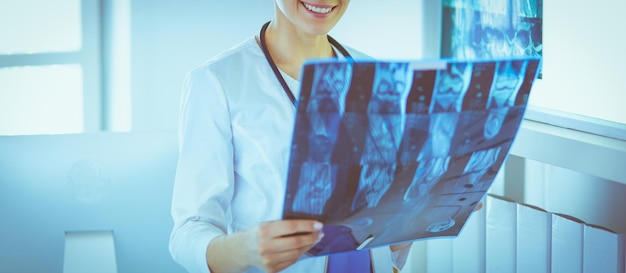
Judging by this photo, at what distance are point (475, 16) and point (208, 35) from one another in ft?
2.77

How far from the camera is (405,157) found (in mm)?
1114

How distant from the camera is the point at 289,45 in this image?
1.50 metres

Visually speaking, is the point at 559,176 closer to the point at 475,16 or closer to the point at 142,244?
the point at 475,16

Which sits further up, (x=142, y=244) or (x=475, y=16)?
(x=475, y=16)

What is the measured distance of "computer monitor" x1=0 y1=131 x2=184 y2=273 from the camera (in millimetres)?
1393

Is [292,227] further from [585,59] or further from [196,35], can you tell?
[196,35]

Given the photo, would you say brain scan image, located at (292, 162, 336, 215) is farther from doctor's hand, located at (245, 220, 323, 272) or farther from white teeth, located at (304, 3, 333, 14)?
white teeth, located at (304, 3, 333, 14)

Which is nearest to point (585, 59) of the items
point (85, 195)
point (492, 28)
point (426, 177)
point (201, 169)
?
point (492, 28)

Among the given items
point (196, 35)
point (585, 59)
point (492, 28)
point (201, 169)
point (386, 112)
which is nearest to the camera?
point (386, 112)

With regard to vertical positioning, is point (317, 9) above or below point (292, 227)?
above

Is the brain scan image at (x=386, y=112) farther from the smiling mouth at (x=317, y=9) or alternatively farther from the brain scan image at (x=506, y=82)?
the smiling mouth at (x=317, y=9)

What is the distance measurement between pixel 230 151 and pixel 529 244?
0.84 meters

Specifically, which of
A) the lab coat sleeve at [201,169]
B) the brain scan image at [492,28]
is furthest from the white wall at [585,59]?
the lab coat sleeve at [201,169]

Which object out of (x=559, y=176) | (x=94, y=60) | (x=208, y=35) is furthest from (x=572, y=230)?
(x=94, y=60)
